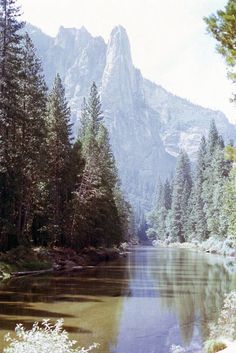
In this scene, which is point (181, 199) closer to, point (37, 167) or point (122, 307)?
point (37, 167)

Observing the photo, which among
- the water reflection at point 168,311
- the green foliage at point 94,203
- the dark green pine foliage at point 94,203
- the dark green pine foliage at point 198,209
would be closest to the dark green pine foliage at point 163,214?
the dark green pine foliage at point 198,209

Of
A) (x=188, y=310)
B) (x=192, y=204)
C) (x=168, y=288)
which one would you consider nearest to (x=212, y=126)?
(x=192, y=204)

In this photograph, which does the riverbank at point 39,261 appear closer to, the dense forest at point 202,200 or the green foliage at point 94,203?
the green foliage at point 94,203

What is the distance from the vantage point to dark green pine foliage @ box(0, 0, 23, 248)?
3094cm

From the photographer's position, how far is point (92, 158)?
47.7 m

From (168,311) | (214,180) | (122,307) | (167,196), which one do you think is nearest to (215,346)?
(168,311)

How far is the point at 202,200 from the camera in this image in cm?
8712

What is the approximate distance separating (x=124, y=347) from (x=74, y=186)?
3416cm

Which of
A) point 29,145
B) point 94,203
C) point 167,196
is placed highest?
point 167,196

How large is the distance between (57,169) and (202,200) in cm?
4858

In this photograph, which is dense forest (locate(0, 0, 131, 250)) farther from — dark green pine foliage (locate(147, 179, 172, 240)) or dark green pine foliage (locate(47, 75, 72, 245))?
dark green pine foliage (locate(147, 179, 172, 240))

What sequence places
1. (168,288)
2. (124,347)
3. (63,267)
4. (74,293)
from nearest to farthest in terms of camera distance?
(124,347) → (74,293) → (168,288) → (63,267)

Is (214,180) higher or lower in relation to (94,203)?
higher

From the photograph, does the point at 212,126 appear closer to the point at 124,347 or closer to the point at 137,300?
the point at 137,300
